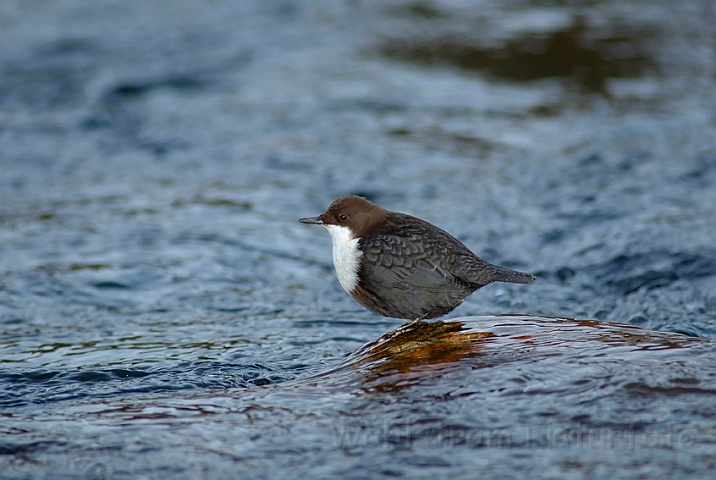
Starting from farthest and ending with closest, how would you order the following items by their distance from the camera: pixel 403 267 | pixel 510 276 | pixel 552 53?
pixel 552 53, pixel 510 276, pixel 403 267

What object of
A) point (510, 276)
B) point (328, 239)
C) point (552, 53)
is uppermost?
point (552, 53)

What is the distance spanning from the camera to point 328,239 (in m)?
7.77

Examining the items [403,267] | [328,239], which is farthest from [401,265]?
[328,239]

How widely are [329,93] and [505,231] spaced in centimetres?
368

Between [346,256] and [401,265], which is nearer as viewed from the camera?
[401,265]

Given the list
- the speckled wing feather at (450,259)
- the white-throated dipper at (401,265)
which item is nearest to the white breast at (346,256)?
the white-throated dipper at (401,265)

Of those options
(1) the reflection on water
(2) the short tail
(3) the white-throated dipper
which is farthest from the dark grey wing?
(1) the reflection on water

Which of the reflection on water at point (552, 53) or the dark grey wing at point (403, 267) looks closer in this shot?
the dark grey wing at point (403, 267)

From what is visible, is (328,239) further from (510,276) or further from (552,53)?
(552,53)

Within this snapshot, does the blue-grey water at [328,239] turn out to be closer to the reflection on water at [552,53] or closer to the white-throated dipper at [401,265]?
the reflection on water at [552,53]

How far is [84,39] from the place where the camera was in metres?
11.7

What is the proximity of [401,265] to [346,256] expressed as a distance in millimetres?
331

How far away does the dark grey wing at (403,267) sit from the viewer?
4.59 meters

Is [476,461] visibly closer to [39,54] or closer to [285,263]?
[285,263]
